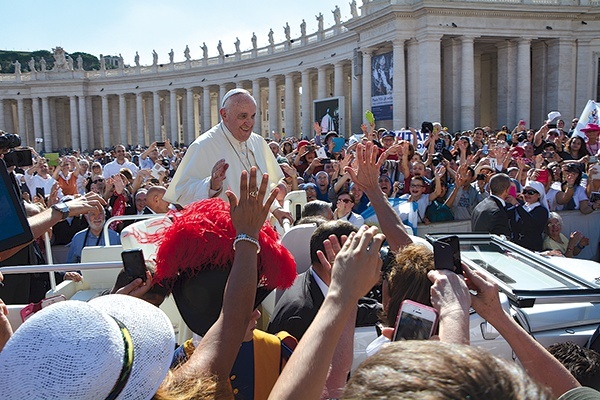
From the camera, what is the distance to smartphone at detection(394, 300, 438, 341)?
2.12 meters

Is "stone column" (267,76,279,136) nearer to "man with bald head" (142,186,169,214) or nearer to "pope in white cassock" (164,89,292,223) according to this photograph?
"man with bald head" (142,186,169,214)

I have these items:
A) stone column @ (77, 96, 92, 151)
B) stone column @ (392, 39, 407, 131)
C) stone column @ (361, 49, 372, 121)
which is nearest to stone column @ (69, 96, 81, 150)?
stone column @ (77, 96, 92, 151)

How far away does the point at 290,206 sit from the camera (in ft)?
26.5

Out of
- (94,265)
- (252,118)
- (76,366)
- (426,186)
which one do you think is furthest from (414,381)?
(426,186)

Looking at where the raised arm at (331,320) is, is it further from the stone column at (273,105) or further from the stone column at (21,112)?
the stone column at (21,112)

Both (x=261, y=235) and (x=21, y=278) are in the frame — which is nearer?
(x=261, y=235)

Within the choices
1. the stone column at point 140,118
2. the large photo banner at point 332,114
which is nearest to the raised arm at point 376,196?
the large photo banner at point 332,114

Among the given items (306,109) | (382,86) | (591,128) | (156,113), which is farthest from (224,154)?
(156,113)

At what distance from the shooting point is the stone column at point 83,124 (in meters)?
69.6

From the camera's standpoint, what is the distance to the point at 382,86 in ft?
109

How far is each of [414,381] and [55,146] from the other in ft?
261

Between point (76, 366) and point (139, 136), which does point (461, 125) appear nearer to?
point (76, 366)

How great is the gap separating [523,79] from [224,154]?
32247mm

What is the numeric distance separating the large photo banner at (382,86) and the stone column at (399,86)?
0.86ft
